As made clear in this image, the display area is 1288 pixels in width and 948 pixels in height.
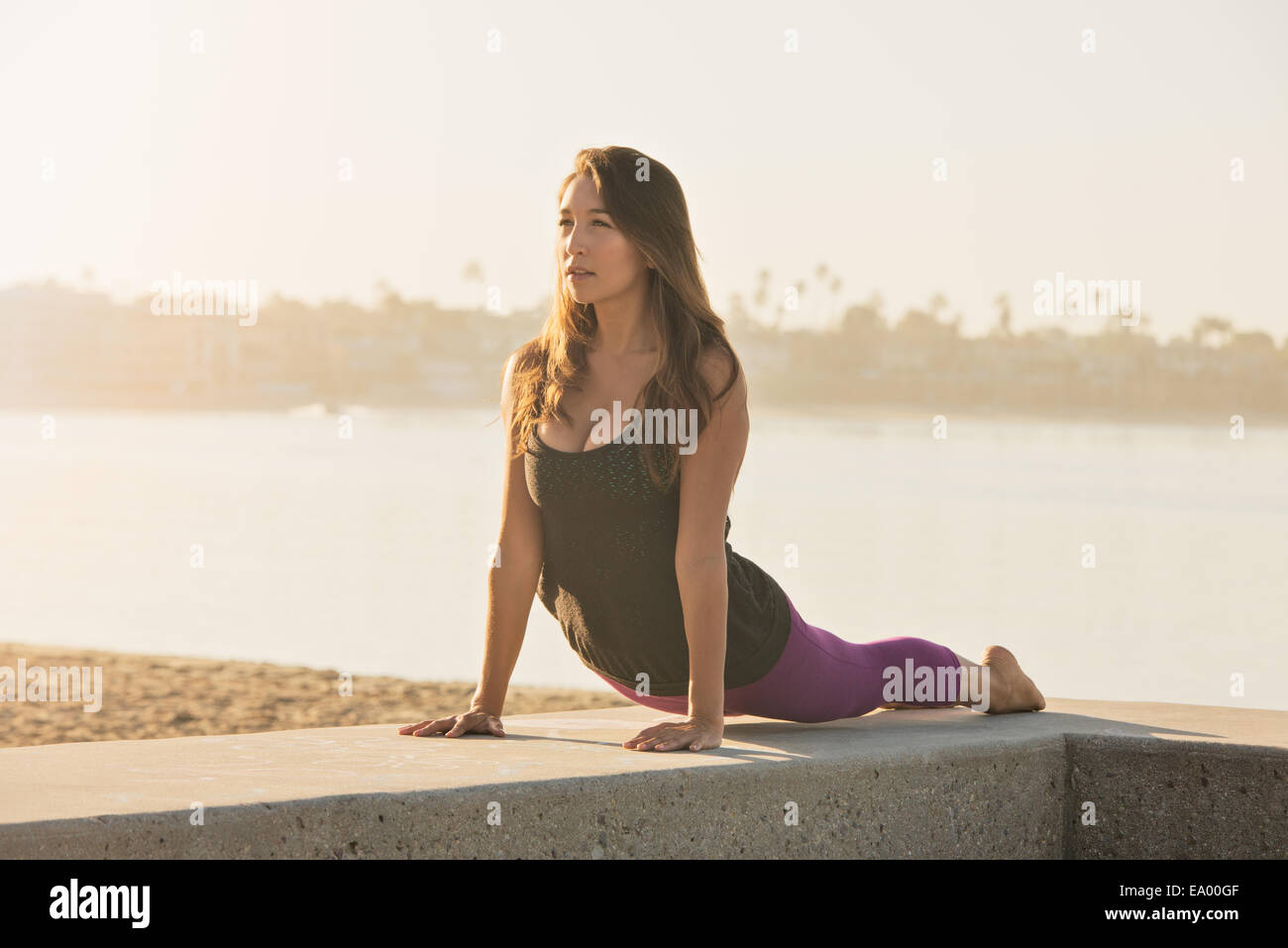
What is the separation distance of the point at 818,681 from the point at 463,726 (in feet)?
2.63

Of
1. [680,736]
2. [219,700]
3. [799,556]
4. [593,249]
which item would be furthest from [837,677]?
[799,556]

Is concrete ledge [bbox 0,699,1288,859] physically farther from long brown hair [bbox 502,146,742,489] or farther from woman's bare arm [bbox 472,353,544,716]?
long brown hair [bbox 502,146,742,489]

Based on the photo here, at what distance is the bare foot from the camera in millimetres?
3402

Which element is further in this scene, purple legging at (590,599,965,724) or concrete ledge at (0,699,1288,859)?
purple legging at (590,599,965,724)

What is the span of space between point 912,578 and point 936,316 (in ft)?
134

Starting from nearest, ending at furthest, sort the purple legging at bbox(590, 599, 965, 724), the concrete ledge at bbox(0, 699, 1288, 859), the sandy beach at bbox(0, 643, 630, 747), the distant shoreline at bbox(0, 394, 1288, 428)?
the concrete ledge at bbox(0, 699, 1288, 859) < the purple legging at bbox(590, 599, 965, 724) < the sandy beach at bbox(0, 643, 630, 747) < the distant shoreline at bbox(0, 394, 1288, 428)

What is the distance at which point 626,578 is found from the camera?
295cm

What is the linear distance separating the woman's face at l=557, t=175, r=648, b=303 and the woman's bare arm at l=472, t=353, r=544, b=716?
389mm

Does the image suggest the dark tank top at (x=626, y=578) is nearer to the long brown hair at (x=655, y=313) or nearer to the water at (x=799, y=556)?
the long brown hair at (x=655, y=313)

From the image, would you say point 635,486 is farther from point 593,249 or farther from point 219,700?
point 219,700

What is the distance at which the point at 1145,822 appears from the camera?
3.06 m

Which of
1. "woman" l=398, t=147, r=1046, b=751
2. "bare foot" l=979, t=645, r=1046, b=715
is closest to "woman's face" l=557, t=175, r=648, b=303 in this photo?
"woman" l=398, t=147, r=1046, b=751

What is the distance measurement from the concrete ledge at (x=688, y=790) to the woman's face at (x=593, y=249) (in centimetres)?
94
